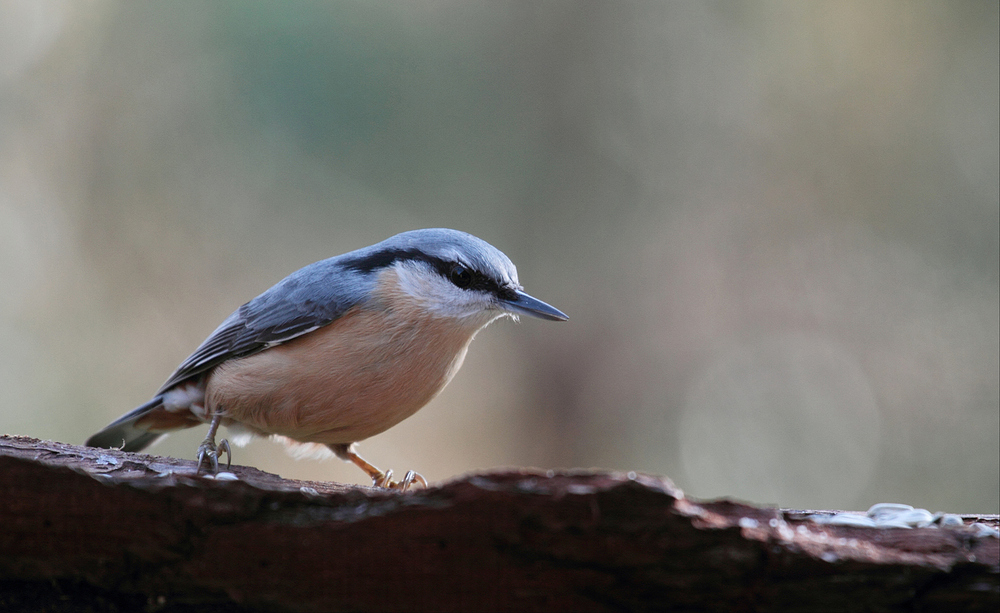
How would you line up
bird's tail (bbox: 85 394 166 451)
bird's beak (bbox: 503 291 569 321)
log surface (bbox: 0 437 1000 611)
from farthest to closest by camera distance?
1. bird's tail (bbox: 85 394 166 451)
2. bird's beak (bbox: 503 291 569 321)
3. log surface (bbox: 0 437 1000 611)

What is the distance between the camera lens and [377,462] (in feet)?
15.7

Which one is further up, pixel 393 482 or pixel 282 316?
pixel 282 316

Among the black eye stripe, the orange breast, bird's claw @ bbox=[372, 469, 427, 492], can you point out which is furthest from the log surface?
bird's claw @ bbox=[372, 469, 427, 492]

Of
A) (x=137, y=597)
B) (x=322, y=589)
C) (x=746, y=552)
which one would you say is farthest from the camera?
(x=137, y=597)

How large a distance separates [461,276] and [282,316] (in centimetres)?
60

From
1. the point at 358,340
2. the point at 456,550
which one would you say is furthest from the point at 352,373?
the point at 456,550

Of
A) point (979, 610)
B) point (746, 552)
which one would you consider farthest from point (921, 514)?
point (746, 552)

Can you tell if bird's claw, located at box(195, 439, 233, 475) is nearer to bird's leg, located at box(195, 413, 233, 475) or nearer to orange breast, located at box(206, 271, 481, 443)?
bird's leg, located at box(195, 413, 233, 475)

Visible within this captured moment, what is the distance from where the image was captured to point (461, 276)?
8.07ft

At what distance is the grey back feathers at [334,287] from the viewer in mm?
2420

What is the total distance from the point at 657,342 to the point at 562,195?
119cm

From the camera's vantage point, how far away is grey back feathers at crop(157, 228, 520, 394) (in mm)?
2420

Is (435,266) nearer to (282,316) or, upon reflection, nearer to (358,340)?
(358,340)

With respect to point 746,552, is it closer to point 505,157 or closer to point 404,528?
point 404,528
